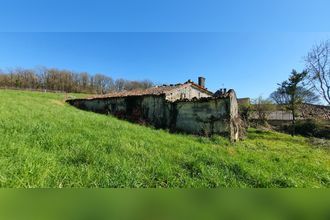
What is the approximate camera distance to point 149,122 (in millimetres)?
20297

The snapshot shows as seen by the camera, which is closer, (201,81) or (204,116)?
(204,116)

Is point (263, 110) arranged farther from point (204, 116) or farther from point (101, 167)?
point (101, 167)

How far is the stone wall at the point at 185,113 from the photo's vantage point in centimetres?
1594

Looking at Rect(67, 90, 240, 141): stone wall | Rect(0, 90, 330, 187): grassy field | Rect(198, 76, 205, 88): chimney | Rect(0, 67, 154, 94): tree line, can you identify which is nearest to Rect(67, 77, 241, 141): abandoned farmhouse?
Rect(67, 90, 240, 141): stone wall

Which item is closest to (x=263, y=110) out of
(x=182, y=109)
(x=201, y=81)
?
(x=201, y=81)

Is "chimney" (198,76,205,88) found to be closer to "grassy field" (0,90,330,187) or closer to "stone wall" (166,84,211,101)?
"stone wall" (166,84,211,101)

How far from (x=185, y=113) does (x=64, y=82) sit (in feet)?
173

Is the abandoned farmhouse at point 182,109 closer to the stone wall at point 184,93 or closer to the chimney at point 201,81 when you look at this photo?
the stone wall at point 184,93

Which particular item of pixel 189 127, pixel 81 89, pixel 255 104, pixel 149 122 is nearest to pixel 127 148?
pixel 189 127

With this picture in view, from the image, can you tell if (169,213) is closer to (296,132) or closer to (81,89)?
(296,132)

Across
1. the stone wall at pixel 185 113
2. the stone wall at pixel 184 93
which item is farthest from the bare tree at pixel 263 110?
the stone wall at pixel 185 113

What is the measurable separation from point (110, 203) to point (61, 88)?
65620 millimetres

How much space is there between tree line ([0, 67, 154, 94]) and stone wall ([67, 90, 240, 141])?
1611 inches

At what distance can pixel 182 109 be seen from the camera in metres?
18.4
